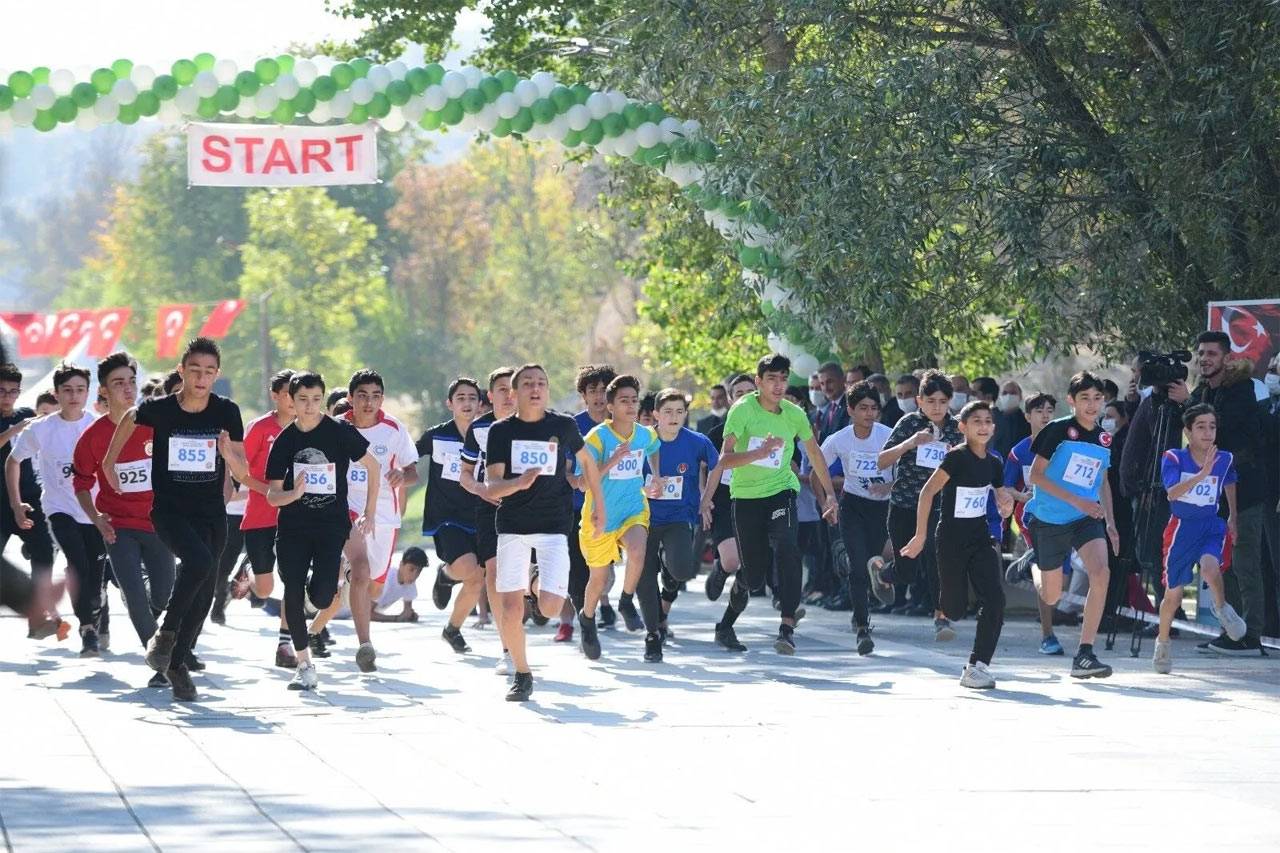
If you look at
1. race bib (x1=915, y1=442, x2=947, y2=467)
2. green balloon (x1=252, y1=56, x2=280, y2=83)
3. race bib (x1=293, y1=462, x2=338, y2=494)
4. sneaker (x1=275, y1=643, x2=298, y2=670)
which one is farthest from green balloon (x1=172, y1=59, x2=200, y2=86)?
race bib (x1=293, y1=462, x2=338, y2=494)

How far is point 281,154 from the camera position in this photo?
67.5 ft

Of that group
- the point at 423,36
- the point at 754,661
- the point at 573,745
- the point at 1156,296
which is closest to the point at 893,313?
the point at 1156,296

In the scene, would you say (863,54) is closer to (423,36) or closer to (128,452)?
(128,452)

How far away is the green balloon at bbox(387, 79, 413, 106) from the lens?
20453mm

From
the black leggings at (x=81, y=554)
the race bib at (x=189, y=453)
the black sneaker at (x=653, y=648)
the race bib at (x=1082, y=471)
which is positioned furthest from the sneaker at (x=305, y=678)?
the race bib at (x=1082, y=471)

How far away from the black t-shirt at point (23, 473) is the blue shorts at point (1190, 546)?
7.20m

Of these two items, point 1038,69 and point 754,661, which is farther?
point 1038,69

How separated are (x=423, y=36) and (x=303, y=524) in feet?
55.3

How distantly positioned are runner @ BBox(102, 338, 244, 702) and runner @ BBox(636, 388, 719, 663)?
3.10 m

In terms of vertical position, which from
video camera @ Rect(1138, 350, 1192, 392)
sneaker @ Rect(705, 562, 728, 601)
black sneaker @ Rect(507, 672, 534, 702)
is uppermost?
video camera @ Rect(1138, 350, 1192, 392)

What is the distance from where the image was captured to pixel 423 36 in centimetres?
2764

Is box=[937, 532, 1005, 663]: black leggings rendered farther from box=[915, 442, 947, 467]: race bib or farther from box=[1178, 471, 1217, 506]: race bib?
box=[915, 442, 947, 467]: race bib

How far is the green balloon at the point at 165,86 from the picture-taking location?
66.5 ft

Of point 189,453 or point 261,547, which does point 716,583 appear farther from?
point 189,453
